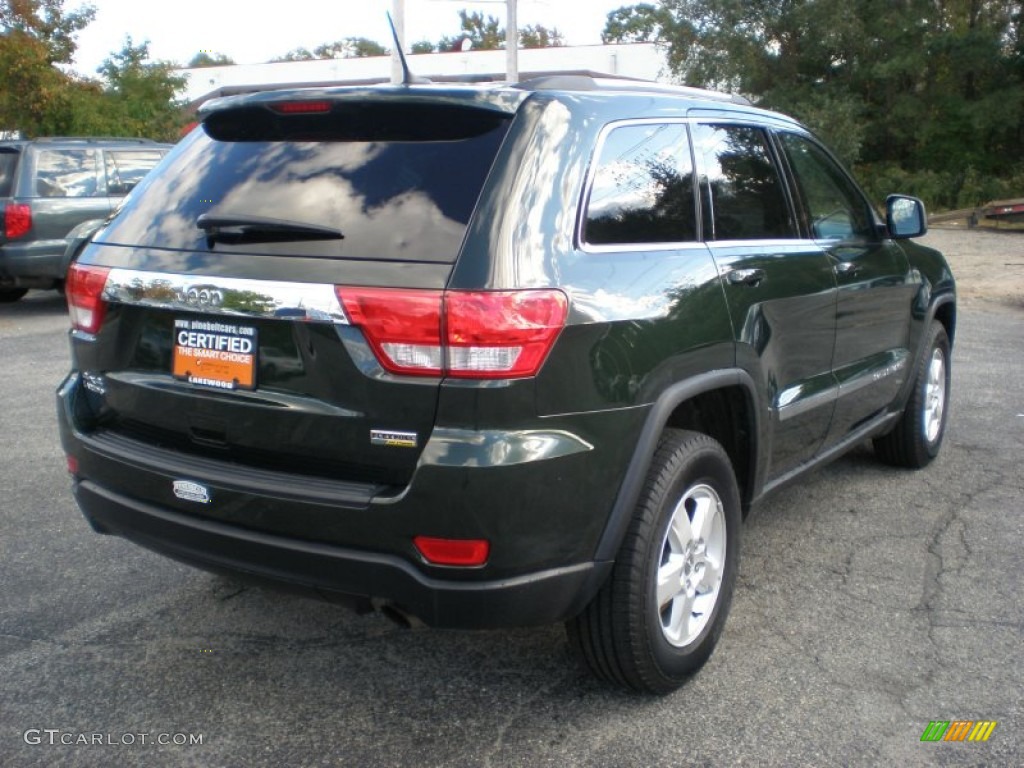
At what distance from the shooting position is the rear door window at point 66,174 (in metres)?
11.2

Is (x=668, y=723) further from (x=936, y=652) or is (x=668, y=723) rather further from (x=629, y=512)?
(x=936, y=652)

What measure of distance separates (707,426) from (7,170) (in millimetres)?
9931

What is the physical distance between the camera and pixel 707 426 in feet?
11.8

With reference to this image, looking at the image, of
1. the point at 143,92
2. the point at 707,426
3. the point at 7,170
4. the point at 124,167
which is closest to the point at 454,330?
the point at 707,426

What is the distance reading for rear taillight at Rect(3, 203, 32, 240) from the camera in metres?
10.8

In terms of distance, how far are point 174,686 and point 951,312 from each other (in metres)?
4.52

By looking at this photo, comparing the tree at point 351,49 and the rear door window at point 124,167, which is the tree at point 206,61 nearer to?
the tree at point 351,49

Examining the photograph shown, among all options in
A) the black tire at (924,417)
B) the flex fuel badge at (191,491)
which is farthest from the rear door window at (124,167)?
the flex fuel badge at (191,491)

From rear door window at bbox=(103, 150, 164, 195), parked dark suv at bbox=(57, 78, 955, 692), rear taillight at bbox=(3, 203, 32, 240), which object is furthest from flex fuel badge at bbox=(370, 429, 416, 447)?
rear door window at bbox=(103, 150, 164, 195)

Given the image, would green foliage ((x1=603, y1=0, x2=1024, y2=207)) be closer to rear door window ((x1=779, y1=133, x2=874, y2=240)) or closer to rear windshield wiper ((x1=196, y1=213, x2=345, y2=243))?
rear door window ((x1=779, y1=133, x2=874, y2=240))

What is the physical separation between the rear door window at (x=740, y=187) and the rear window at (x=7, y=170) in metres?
9.40

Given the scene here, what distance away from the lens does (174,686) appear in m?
3.30

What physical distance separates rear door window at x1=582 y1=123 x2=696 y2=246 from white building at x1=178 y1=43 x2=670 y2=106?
4132 cm

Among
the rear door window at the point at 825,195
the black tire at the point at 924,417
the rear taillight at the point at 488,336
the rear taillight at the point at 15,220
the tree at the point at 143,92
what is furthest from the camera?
the tree at the point at 143,92
